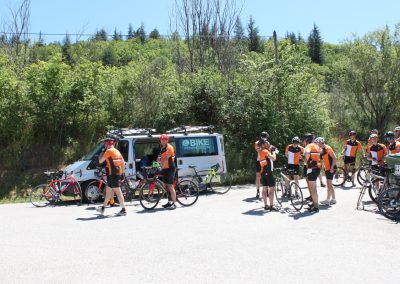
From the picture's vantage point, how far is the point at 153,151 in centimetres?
1473

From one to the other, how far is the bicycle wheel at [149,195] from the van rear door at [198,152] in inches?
100

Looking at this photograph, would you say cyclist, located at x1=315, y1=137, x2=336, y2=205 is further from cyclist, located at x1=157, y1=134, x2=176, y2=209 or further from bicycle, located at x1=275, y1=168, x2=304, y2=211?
cyclist, located at x1=157, y1=134, x2=176, y2=209

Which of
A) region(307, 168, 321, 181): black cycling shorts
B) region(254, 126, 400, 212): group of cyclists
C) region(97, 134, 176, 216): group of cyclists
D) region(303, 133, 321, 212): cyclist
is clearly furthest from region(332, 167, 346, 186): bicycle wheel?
region(97, 134, 176, 216): group of cyclists

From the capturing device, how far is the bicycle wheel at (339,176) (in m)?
16.3

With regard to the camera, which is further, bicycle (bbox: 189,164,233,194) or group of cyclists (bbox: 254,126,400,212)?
bicycle (bbox: 189,164,233,194)

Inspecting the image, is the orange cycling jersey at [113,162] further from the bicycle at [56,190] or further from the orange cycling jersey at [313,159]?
the orange cycling jersey at [313,159]

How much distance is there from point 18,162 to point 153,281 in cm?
1396

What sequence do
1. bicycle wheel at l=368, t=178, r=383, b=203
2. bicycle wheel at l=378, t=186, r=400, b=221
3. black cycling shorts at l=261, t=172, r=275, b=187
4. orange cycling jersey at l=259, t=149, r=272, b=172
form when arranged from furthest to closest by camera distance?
1. bicycle wheel at l=368, t=178, r=383, b=203
2. orange cycling jersey at l=259, t=149, r=272, b=172
3. black cycling shorts at l=261, t=172, r=275, b=187
4. bicycle wheel at l=378, t=186, r=400, b=221

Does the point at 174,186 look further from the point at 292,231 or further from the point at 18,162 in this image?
the point at 18,162

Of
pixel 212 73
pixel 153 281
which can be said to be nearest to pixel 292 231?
pixel 153 281

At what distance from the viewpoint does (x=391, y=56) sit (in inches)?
1191

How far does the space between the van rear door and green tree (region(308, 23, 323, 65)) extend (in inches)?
3979

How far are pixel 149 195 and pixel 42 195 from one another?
3.44m

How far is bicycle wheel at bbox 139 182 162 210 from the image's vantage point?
39.3 ft
